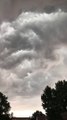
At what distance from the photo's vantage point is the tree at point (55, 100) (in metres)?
140

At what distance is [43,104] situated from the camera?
146625 millimetres

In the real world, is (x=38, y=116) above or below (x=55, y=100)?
below

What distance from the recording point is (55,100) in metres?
149

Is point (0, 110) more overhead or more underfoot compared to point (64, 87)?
more underfoot

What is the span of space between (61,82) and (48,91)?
918 cm

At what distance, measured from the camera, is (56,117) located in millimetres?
→ 137250

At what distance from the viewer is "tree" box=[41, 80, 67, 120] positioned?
460ft

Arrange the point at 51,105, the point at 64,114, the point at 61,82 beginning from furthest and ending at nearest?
the point at 61,82 → the point at 51,105 → the point at 64,114

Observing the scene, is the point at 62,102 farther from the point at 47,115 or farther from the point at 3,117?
the point at 3,117

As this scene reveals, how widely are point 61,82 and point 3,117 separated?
107 feet

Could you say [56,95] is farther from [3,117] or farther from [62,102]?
[3,117]

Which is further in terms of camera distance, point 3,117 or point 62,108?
point 62,108

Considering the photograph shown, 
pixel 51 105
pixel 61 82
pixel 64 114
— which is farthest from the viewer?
pixel 61 82

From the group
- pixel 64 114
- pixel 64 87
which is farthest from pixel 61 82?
pixel 64 114
